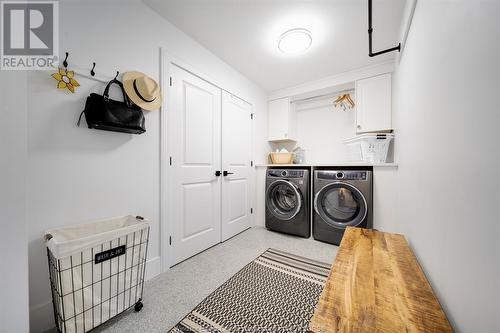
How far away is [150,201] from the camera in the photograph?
5.38 feet

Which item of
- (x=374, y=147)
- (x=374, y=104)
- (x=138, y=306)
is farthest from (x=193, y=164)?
(x=374, y=104)

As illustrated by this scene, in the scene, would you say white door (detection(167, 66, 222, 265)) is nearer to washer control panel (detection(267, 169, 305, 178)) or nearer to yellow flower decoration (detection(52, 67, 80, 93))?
yellow flower decoration (detection(52, 67, 80, 93))

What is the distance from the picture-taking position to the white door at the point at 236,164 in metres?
2.47

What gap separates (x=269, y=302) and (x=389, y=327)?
0.99 metres

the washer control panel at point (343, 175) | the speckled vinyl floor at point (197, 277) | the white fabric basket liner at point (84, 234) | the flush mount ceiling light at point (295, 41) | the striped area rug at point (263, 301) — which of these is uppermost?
the flush mount ceiling light at point (295, 41)

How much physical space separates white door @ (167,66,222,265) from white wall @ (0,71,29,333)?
108 cm

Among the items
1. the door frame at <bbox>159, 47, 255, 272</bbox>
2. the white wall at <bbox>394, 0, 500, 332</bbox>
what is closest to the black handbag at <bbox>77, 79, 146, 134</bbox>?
the door frame at <bbox>159, 47, 255, 272</bbox>

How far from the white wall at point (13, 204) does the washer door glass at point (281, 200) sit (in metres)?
2.38

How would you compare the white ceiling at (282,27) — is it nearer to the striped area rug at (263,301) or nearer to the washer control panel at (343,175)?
the washer control panel at (343,175)

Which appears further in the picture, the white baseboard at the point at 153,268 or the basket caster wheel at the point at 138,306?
the white baseboard at the point at 153,268

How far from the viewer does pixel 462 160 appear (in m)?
0.56

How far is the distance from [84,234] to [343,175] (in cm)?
Result: 253

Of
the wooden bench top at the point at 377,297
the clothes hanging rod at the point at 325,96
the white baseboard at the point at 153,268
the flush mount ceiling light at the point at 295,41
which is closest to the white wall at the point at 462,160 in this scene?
the wooden bench top at the point at 377,297

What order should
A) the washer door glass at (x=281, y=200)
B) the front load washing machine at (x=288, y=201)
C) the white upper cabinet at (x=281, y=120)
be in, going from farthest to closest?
1. the white upper cabinet at (x=281, y=120)
2. the washer door glass at (x=281, y=200)
3. the front load washing machine at (x=288, y=201)
